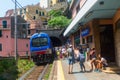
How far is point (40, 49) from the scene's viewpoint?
37344 mm

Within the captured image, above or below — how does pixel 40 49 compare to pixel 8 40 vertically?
below

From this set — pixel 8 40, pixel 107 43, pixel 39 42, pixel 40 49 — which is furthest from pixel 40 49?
pixel 8 40

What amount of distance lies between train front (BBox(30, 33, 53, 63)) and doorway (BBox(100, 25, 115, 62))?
14493 mm

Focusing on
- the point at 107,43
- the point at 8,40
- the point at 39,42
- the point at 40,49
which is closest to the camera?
the point at 107,43

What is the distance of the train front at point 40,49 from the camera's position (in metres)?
37.3

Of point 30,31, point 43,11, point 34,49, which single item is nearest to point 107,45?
point 34,49

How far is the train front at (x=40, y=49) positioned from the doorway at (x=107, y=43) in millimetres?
14493

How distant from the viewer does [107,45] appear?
2323 centimetres

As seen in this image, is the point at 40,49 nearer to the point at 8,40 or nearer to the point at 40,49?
the point at 40,49

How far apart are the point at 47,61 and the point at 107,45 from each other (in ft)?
52.9

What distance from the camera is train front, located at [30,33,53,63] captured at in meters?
37.3

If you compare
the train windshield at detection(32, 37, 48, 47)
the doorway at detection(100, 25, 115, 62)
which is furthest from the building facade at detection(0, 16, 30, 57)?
the doorway at detection(100, 25, 115, 62)

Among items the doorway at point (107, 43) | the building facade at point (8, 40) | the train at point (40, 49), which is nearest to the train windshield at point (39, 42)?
the train at point (40, 49)

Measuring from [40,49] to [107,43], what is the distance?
49.6 feet
